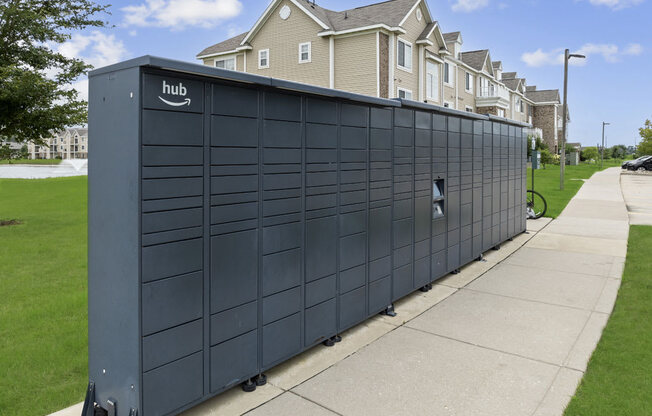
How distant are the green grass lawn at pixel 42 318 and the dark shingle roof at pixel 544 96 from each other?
71.5m

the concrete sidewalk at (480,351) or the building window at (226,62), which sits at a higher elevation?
the building window at (226,62)

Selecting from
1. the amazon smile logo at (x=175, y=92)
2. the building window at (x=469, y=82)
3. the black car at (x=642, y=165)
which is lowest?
the amazon smile logo at (x=175, y=92)

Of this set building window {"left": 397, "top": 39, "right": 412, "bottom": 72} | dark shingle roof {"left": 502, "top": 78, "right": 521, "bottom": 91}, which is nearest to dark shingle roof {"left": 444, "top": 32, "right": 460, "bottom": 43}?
building window {"left": 397, "top": 39, "right": 412, "bottom": 72}

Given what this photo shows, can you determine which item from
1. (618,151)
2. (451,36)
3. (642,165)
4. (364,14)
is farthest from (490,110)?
(618,151)

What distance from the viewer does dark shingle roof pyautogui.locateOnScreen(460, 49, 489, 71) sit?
140 ft

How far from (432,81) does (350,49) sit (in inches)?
311

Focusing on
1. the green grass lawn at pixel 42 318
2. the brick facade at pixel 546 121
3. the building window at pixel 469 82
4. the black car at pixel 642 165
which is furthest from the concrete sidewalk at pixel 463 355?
the brick facade at pixel 546 121

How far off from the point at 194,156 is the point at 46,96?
45.5 ft

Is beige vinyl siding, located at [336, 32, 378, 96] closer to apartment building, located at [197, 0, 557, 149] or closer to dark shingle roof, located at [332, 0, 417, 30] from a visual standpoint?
apartment building, located at [197, 0, 557, 149]

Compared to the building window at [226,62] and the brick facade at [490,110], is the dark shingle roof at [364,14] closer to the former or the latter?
the building window at [226,62]

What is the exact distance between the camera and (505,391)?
3.83 m

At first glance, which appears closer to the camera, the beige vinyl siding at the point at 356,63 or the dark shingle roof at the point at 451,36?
the beige vinyl siding at the point at 356,63

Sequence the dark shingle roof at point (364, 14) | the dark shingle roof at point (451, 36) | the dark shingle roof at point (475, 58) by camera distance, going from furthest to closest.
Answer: the dark shingle roof at point (475, 58)
the dark shingle roof at point (451, 36)
the dark shingle roof at point (364, 14)

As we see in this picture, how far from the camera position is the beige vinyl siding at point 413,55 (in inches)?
1090
